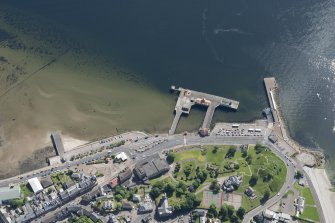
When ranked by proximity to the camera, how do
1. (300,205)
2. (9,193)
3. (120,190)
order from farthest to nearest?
1. (300,205)
2. (120,190)
3. (9,193)

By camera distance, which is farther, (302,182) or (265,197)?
(302,182)

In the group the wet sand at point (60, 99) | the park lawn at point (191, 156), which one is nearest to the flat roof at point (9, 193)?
the wet sand at point (60, 99)

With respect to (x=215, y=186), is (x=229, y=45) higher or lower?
higher

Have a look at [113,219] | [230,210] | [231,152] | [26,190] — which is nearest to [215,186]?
[230,210]

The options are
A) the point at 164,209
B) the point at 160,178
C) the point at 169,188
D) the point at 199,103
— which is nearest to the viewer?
the point at 164,209

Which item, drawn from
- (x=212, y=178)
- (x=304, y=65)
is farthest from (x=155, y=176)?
(x=304, y=65)

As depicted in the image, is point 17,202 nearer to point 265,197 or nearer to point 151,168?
point 151,168

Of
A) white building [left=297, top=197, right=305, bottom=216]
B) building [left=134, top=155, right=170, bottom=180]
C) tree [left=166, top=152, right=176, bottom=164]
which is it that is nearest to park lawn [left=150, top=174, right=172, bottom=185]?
building [left=134, top=155, right=170, bottom=180]

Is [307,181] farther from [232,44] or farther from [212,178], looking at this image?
[232,44]
